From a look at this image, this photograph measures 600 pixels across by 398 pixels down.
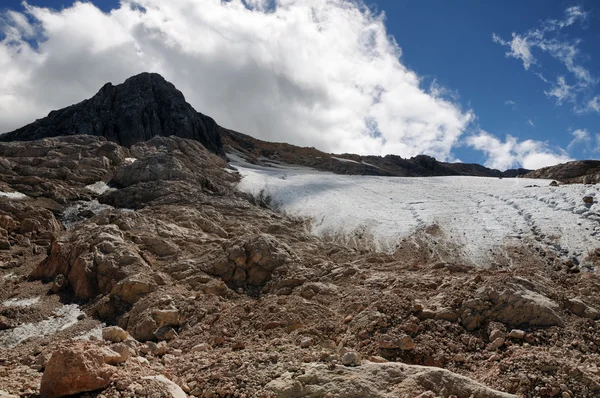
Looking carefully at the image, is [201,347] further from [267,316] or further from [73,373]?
[73,373]

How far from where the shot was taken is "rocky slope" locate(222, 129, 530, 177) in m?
81.8

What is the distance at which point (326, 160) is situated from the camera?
8800cm

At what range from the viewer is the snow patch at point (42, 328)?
12574 millimetres

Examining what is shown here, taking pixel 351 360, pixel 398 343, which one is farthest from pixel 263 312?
pixel 351 360

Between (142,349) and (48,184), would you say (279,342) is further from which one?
(48,184)

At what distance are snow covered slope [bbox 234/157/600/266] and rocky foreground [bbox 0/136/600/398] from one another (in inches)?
54.7

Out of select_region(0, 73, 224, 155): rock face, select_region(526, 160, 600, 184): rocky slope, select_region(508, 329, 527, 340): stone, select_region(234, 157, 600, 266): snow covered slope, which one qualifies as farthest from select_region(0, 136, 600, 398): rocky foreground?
select_region(0, 73, 224, 155): rock face

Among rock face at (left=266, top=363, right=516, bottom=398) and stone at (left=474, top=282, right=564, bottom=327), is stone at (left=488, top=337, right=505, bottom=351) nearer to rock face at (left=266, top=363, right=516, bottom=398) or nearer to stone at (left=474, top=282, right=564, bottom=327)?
stone at (left=474, top=282, right=564, bottom=327)

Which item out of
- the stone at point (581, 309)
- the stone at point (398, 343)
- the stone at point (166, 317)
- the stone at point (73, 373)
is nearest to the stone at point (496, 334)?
the stone at point (398, 343)

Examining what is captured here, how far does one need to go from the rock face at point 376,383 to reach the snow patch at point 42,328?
9.06 meters

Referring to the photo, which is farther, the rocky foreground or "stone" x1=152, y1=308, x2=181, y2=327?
"stone" x1=152, y1=308, x2=181, y2=327

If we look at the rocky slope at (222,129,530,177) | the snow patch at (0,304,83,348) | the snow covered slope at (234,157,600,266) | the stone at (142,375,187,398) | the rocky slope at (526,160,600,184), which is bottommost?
the snow patch at (0,304,83,348)

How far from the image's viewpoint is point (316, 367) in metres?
8.02

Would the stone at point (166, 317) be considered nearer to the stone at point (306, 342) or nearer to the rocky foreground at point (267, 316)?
the rocky foreground at point (267, 316)
